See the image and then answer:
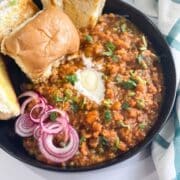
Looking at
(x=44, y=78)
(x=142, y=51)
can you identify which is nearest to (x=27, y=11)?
(x=44, y=78)

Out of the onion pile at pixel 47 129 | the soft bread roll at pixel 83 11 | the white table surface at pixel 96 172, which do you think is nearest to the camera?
the onion pile at pixel 47 129

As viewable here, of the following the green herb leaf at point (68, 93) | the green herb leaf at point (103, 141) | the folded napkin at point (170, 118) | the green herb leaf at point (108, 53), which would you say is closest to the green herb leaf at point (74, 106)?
the green herb leaf at point (68, 93)

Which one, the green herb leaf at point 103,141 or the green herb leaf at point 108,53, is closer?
the green herb leaf at point 103,141

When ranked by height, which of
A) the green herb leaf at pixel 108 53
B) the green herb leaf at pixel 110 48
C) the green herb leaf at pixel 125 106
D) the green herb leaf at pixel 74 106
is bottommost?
the green herb leaf at pixel 74 106

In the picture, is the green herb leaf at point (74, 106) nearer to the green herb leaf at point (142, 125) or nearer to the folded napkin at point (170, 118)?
the green herb leaf at point (142, 125)

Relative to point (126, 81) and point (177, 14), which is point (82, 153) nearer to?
point (126, 81)

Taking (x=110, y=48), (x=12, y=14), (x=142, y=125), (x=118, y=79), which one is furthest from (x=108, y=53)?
(x=12, y=14)
